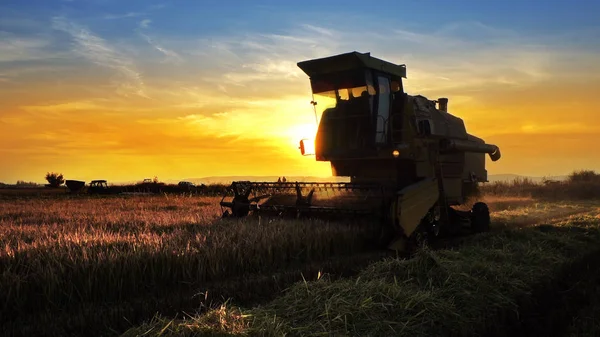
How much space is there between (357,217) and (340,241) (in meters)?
0.78

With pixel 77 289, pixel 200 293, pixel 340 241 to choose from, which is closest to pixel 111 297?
pixel 77 289

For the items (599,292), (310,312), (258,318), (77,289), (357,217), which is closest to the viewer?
(258,318)

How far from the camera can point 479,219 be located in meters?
11.7

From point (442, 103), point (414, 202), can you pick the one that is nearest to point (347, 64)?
point (414, 202)

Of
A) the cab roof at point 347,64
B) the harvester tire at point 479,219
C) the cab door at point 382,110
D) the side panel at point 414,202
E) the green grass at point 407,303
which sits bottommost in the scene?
the green grass at point 407,303

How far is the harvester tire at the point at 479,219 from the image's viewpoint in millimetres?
11695

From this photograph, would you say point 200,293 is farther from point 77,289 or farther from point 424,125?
point 424,125

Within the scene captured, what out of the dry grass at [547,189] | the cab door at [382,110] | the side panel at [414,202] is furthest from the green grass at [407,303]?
the dry grass at [547,189]

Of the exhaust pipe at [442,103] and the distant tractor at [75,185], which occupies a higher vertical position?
the exhaust pipe at [442,103]

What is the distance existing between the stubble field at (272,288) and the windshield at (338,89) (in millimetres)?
3253

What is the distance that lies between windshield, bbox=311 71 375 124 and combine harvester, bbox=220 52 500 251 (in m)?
0.02

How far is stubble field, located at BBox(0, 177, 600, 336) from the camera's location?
181 inches

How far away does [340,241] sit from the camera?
8539 mm

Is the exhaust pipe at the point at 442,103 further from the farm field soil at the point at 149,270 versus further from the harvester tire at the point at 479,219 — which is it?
the farm field soil at the point at 149,270
